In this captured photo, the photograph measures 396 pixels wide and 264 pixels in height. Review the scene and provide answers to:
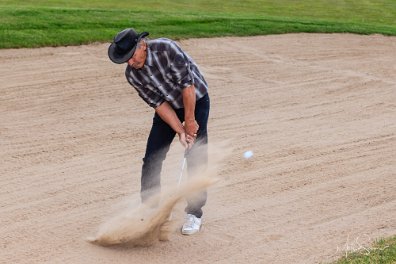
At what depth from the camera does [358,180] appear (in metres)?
8.06

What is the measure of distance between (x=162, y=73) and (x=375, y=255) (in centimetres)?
205

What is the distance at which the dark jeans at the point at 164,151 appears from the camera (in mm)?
6484

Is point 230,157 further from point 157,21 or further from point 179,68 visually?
point 157,21

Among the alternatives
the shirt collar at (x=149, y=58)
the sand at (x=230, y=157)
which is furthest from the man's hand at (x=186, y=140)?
the sand at (x=230, y=157)

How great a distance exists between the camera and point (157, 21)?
558 inches

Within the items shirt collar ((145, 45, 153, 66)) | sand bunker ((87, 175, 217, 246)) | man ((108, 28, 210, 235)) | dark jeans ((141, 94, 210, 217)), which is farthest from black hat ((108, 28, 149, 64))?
sand bunker ((87, 175, 217, 246))

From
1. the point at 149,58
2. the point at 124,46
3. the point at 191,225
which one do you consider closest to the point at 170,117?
the point at 149,58

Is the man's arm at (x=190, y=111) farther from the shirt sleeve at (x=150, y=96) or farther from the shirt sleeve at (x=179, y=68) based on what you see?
the shirt sleeve at (x=150, y=96)

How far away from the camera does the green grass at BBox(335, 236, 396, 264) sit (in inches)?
236

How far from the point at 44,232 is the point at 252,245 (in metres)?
1.64

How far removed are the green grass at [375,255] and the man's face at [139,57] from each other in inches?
79.6

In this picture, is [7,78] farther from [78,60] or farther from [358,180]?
[358,180]

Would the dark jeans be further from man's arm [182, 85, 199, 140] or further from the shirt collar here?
the shirt collar

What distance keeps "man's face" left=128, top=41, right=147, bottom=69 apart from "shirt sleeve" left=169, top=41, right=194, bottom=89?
21 cm
